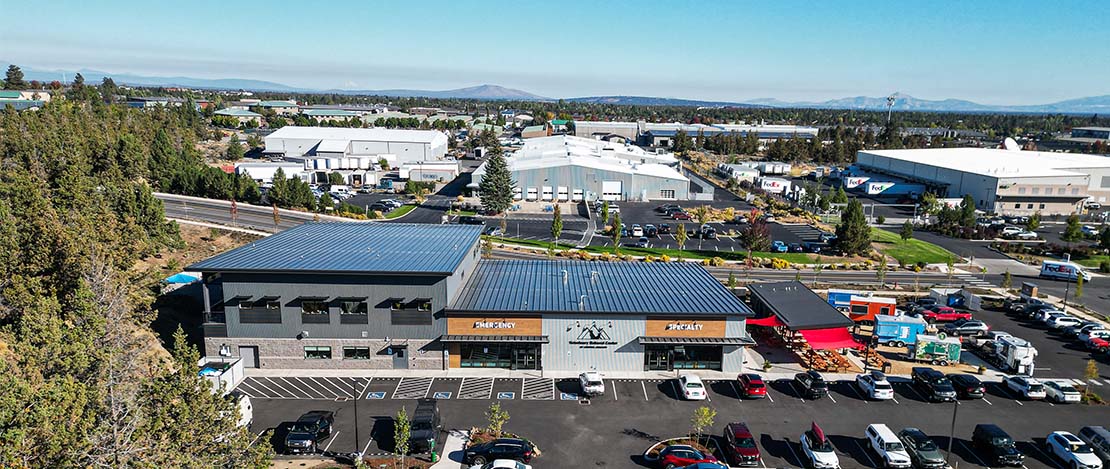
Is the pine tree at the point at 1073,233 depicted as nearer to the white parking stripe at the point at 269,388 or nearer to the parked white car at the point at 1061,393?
the parked white car at the point at 1061,393

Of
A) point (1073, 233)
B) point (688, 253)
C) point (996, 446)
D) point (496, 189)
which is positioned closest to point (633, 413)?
point (996, 446)

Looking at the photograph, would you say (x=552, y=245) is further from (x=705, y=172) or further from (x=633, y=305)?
(x=705, y=172)

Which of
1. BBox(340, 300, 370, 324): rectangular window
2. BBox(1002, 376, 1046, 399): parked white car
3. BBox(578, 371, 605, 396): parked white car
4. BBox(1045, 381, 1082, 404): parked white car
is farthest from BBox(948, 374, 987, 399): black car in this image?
BBox(340, 300, 370, 324): rectangular window

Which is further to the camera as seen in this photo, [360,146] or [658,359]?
[360,146]

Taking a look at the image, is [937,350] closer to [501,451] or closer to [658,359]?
[658,359]

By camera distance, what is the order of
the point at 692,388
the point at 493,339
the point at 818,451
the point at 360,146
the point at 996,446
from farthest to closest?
the point at 360,146 → the point at 493,339 → the point at 692,388 → the point at 996,446 → the point at 818,451

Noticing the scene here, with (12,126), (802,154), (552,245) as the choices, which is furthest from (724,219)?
(12,126)

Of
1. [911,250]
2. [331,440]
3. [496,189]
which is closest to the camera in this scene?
[331,440]

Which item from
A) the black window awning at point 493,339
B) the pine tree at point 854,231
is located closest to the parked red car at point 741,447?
the black window awning at point 493,339
